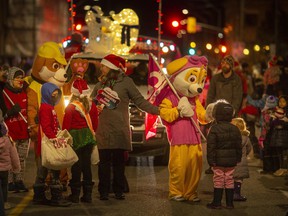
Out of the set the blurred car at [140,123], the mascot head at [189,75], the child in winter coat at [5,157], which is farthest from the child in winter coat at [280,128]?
the child in winter coat at [5,157]

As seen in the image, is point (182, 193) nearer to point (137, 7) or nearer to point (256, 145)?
point (256, 145)

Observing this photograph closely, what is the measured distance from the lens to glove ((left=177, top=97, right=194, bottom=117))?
9.94 meters

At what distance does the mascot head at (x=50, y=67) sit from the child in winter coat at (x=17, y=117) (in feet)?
2.42

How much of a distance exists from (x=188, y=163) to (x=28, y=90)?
238 centimetres

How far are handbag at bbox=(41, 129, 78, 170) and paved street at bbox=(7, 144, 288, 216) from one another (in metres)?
0.59

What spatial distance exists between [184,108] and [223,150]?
0.90 meters

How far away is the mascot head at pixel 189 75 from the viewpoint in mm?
10086

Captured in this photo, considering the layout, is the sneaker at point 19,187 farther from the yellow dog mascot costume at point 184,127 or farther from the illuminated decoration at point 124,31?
the illuminated decoration at point 124,31

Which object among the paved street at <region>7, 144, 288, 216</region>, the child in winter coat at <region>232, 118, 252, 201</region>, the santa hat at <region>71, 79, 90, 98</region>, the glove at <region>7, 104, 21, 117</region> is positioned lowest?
the paved street at <region>7, 144, 288, 216</region>

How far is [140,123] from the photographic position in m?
13.1

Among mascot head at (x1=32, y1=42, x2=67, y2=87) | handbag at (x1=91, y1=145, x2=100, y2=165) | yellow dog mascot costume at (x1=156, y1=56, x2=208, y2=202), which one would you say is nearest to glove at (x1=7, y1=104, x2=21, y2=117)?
mascot head at (x1=32, y1=42, x2=67, y2=87)

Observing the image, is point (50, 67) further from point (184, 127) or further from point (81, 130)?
point (184, 127)

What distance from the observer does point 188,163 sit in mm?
9984

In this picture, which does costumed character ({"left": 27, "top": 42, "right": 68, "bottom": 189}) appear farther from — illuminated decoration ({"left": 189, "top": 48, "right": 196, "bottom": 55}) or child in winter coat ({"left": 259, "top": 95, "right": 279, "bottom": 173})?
illuminated decoration ({"left": 189, "top": 48, "right": 196, "bottom": 55})
